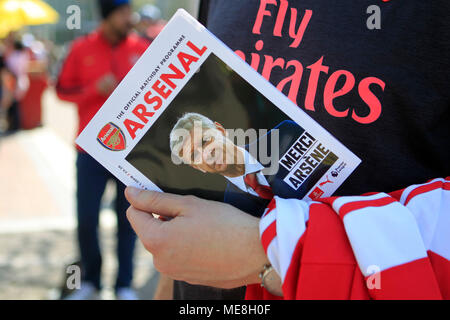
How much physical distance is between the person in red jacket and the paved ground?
0.21 metres

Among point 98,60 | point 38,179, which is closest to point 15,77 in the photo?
point 38,179

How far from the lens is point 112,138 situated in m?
0.87

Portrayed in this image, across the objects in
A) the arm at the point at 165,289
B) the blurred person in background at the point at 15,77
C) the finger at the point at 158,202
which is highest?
the finger at the point at 158,202

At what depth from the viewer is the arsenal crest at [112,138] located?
2.83 feet

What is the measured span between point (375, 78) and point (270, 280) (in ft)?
1.51

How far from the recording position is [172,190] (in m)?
0.88

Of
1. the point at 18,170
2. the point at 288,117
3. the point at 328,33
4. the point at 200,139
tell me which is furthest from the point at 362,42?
the point at 18,170

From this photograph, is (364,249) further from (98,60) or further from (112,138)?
(98,60)

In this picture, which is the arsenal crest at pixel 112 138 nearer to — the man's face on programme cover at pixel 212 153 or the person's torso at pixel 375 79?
the man's face on programme cover at pixel 212 153

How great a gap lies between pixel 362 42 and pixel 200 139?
1.30 feet

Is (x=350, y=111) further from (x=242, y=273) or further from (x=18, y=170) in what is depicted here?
(x=18, y=170)

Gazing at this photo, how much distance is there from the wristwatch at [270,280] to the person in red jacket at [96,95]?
2.34 meters

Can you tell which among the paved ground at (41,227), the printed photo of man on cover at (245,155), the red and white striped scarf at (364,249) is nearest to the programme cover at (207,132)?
the printed photo of man on cover at (245,155)

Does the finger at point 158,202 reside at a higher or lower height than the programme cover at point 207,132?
lower
